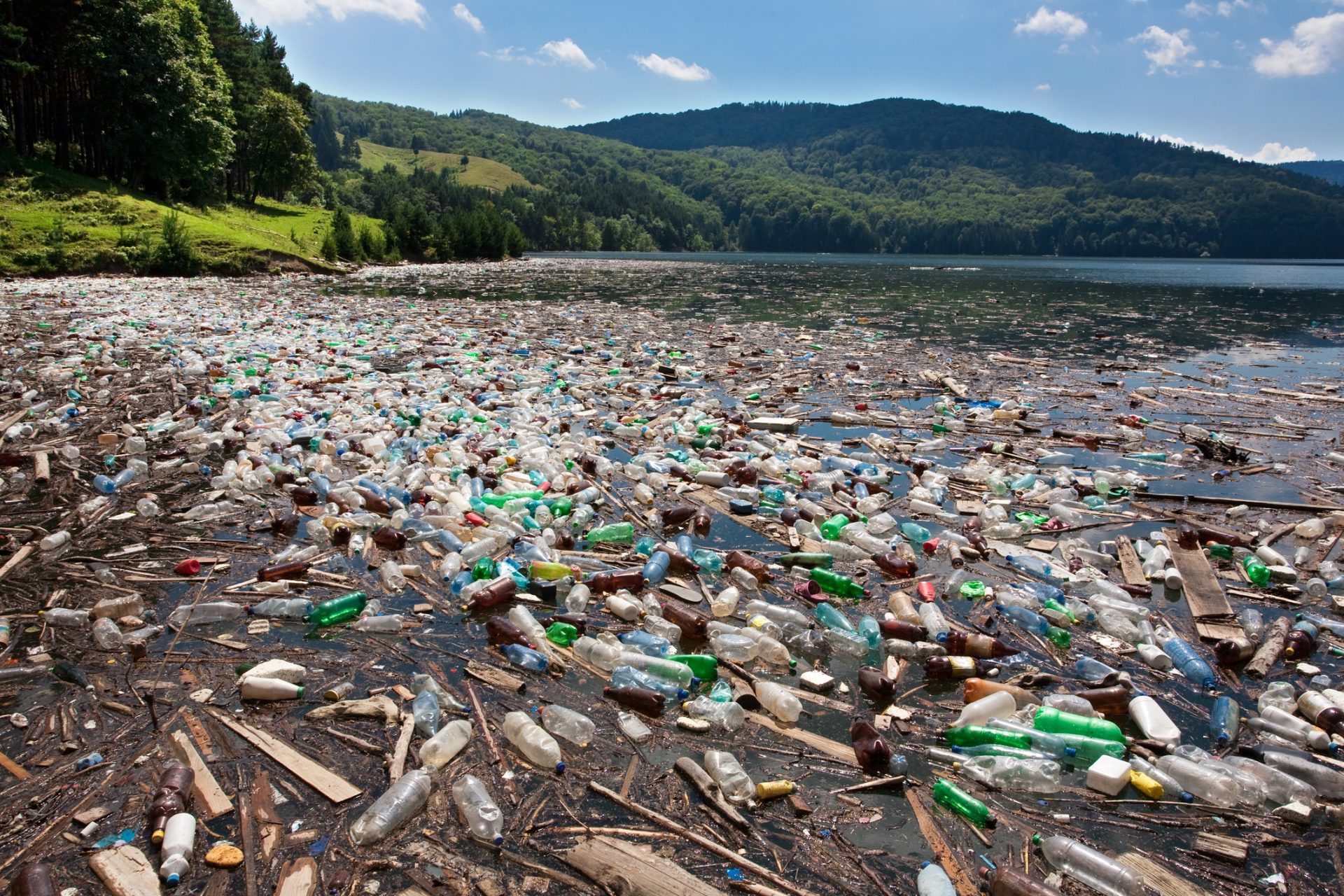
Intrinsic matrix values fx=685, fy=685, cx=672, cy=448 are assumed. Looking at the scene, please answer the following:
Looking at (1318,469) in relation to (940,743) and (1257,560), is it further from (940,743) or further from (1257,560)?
(940,743)

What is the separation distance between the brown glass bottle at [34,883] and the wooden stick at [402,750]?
1147 mm

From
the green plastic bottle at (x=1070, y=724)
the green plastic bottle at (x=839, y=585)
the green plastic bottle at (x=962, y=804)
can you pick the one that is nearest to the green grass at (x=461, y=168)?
the green plastic bottle at (x=839, y=585)

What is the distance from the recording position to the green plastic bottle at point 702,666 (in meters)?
4.05

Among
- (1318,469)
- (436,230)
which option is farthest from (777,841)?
(436,230)

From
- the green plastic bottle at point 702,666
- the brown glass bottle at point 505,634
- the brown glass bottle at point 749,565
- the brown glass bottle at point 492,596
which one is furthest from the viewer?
the brown glass bottle at point 749,565

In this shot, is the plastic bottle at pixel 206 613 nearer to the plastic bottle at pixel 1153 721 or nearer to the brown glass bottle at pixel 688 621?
the brown glass bottle at pixel 688 621

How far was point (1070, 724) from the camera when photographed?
144 inches

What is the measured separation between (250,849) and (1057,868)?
3.24 metres

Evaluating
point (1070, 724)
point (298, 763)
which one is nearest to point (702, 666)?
point (1070, 724)

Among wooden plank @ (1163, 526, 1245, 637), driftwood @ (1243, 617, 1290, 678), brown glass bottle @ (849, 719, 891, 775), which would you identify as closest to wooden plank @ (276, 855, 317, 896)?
brown glass bottle @ (849, 719, 891, 775)

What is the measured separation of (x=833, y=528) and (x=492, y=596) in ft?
9.87

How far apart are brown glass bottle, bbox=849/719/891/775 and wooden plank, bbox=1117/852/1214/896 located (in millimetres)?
979

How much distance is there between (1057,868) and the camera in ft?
9.20

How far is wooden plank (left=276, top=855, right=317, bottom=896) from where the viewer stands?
2510mm
